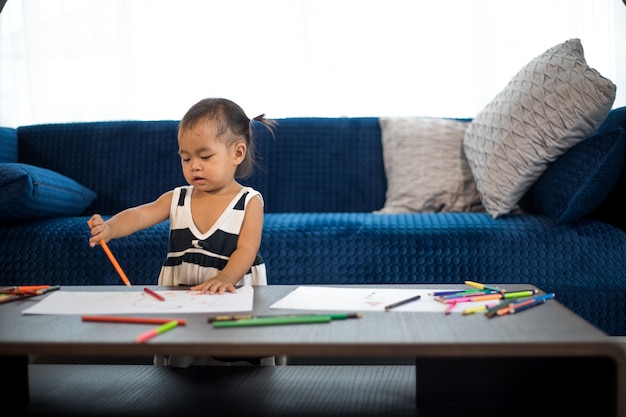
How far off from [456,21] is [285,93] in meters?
0.73

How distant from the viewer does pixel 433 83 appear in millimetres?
2768

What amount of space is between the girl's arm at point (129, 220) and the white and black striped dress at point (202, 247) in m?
0.04

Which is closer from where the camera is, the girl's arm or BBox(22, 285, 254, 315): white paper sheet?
BBox(22, 285, 254, 315): white paper sheet

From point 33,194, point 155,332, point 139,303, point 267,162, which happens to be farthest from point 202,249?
point 267,162

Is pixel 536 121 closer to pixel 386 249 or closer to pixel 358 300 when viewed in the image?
pixel 386 249

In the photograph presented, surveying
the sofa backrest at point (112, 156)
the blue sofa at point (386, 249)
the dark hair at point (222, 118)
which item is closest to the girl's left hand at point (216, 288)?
the dark hair at point (222, 118)

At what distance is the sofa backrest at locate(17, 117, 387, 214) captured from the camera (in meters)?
2.36

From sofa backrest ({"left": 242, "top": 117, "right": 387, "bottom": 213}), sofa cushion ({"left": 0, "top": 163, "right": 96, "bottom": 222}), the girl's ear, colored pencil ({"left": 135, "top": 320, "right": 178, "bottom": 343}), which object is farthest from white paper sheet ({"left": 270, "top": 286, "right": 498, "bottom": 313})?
sofa backrest ({"left": 242, "top": 117, "right": 387, "bottom": 213})

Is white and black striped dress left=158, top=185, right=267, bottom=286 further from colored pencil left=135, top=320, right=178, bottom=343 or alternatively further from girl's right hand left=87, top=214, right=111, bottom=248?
colored pencil left=135, top=320, right=178, bottom=343

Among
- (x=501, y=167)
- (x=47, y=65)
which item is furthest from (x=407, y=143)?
(x=47, y=65)

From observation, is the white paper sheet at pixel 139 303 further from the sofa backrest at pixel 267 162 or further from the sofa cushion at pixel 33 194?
the sofa backrest at pixel 267 162

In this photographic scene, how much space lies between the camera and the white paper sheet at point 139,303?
38.6 inches

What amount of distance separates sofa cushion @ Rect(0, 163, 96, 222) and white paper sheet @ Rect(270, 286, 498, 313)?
1072 mm

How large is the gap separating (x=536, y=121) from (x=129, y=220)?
1129 mm
